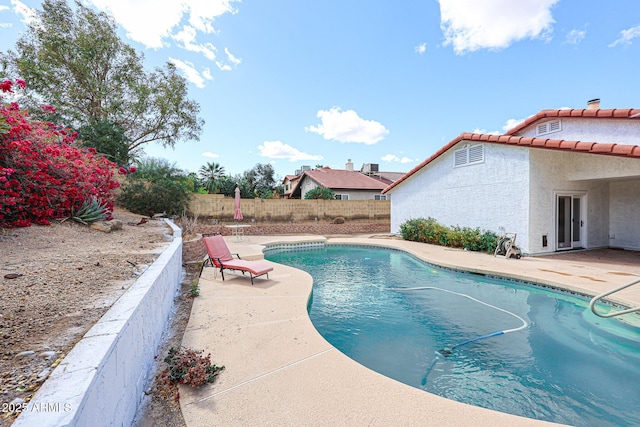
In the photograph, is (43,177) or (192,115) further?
(192,115)

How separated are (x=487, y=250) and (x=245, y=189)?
2604 cm

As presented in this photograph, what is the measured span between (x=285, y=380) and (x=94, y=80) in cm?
2161

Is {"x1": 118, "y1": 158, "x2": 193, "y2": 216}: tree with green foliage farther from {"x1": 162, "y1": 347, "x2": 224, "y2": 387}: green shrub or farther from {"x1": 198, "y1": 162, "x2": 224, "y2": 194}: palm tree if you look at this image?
{"x1": 198, "y1": 162, "x2": 224, "y2": 194}: palm tree

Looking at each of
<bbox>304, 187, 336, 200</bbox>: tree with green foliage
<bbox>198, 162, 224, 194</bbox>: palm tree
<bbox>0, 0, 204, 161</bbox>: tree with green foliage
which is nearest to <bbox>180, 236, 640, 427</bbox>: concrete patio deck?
<bbox>0, 0, 204, 161</bbox>: tree with green foliage

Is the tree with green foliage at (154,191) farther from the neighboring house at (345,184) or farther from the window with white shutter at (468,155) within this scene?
the window with white shutter at (468,155)

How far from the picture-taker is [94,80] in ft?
55.8

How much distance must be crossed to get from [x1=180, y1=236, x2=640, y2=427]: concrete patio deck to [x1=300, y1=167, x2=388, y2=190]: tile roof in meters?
22.3

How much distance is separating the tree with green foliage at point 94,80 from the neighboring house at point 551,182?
58.6 ft

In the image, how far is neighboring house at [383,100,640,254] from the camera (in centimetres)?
1012

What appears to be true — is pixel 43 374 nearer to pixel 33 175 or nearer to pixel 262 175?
pixel 33 175

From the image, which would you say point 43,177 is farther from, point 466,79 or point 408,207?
point 466,79

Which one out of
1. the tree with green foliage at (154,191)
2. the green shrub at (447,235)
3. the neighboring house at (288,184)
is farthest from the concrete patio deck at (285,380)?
the neighboring house at (288,184)

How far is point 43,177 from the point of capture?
6457mm

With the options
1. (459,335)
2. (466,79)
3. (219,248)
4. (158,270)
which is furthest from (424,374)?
(466,79)
